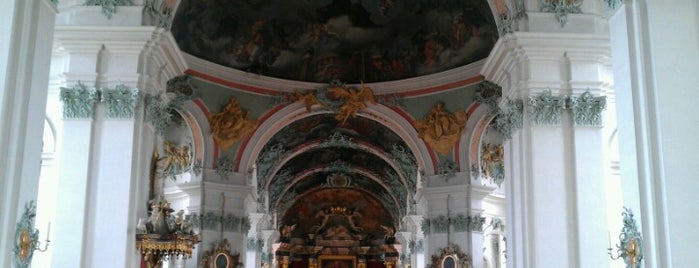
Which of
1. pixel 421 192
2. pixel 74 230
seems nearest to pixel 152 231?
pixel 74 230

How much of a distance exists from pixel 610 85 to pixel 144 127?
7.97 metres

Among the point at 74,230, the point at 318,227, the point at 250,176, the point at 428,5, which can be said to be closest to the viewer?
the point at 74,230

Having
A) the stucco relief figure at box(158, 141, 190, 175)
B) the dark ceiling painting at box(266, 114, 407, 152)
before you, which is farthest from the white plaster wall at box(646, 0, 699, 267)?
the dark ceiling painting at box(266, 114, 407, 152)

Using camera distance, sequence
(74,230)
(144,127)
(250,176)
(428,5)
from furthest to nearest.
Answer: (250,176), (428,5), (144,127), (74,230)

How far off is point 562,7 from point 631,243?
6731 millimetres

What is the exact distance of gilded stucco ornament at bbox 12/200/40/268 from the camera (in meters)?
7.69

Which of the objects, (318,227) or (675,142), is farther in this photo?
(318,227)

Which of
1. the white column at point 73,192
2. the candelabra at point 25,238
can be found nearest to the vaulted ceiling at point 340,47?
the white column at point 73,192

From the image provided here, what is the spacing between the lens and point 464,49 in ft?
70.8

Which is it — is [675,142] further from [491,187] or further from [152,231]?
[491,187]

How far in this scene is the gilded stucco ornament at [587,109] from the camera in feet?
45.1

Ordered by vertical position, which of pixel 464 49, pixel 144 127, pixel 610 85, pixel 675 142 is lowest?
pixel 675 142

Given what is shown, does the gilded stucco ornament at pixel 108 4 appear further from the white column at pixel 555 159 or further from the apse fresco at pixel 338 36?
the white column at pixel 555 159

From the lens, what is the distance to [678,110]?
26.9 ft
